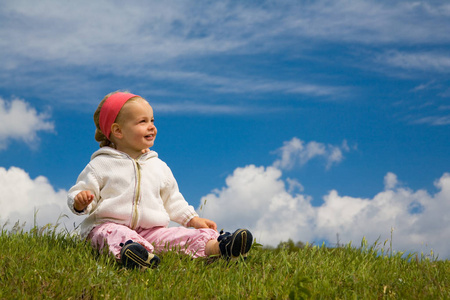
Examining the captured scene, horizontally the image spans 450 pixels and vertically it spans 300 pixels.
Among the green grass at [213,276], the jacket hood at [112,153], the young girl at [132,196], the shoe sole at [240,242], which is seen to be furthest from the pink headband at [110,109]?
the shoe sole at [240,242]

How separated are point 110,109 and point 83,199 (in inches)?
46.6

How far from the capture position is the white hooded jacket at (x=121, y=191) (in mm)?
5965

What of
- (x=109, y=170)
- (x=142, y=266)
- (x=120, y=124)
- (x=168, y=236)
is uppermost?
(x=120, y=124)

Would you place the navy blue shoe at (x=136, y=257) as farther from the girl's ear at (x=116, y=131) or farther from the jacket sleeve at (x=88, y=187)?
the girl's ear at (x=116, y=131)

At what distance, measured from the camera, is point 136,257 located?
5.20 m

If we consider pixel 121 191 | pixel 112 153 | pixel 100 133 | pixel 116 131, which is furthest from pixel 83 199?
pixel 100 133

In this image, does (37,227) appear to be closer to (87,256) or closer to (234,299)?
(87,256)

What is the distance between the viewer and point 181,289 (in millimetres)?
4539

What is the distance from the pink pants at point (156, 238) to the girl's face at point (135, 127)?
1.03 meters

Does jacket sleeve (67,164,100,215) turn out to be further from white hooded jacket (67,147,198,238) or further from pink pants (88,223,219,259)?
pink pants (88,223,219,259)

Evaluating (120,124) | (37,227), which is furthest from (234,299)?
(37,227)

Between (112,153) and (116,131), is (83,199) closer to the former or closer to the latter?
(112,153)

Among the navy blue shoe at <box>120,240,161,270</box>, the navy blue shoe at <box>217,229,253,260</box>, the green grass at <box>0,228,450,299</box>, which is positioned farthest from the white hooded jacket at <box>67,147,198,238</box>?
the navy blue shoe at <box>217,229,253,260</box>

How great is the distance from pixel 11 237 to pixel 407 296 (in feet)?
15.4
